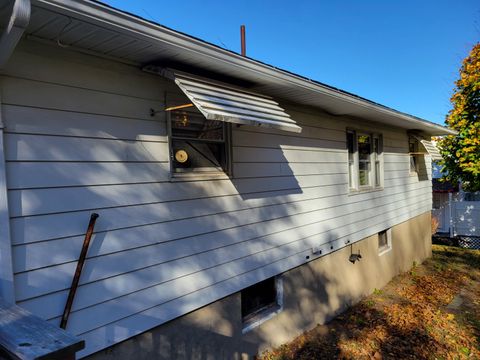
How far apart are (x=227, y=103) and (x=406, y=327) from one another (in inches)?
192

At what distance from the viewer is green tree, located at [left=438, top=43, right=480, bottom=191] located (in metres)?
8.80

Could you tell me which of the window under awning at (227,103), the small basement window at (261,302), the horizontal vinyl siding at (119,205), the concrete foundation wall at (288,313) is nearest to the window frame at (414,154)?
the concrete foundation wall at (288,313)

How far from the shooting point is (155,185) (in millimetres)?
3021

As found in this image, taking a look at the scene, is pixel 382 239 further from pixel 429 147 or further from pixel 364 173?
pixel 429 147

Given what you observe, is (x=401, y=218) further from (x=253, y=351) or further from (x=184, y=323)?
(x=184, y=323)

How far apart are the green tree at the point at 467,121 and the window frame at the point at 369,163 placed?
3.66 meters

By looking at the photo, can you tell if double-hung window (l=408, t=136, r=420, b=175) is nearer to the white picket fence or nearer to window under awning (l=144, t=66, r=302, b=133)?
the white picket fence

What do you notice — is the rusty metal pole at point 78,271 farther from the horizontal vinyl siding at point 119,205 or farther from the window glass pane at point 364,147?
the window glass pane at point 364,147

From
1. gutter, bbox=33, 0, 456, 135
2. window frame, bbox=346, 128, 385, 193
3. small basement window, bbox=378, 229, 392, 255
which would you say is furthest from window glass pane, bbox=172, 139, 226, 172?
small basement window, bbox=378, 229, 392, 255

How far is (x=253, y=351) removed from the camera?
411cm

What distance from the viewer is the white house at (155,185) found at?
2.22 metres

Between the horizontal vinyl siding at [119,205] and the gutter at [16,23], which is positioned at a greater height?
the gutter at [16,23]

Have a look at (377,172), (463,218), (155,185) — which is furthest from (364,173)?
(463,218)

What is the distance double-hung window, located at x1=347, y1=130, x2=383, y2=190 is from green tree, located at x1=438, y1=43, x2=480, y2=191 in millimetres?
3713
